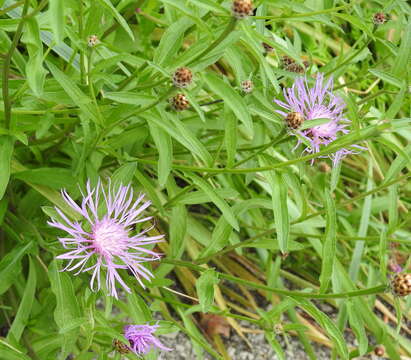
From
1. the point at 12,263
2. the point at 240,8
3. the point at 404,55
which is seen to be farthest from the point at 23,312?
the point at 404,55

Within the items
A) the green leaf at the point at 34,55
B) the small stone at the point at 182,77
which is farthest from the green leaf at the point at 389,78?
the green leaf at the point at 34,55

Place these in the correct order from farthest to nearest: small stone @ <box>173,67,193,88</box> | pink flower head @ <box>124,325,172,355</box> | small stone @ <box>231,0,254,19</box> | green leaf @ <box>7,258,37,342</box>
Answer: green leaf @ <box>7,258,37,342</box> → pink flower head @ <box>124,325,172,355</box> → small stone @ <box>173,67,193,88</box> → small stone @ <box>231,0,254,19</box>

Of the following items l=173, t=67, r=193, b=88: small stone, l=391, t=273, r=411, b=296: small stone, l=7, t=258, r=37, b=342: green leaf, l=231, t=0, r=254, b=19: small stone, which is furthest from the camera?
l=7, t=258, r=37, b=342: green leaf

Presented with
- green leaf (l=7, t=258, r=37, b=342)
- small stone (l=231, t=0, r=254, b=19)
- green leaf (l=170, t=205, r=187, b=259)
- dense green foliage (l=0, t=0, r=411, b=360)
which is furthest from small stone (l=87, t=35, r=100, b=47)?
green leaf (l=7, t=258, r=37, b=342)

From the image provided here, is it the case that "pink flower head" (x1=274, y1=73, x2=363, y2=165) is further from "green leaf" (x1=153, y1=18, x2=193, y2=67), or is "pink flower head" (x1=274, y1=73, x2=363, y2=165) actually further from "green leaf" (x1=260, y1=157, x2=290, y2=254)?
"green leaf" (x1=153, y1=18, x2=193, y2=67)

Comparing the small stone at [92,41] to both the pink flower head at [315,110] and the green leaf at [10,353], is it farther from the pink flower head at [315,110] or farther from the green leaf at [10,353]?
the green leaf at [10,353]

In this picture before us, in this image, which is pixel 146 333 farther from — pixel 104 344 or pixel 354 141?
pixel 354 141

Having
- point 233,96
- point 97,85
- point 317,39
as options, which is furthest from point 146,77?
point 317,39

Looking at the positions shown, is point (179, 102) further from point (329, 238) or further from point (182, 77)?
point (329, 238)

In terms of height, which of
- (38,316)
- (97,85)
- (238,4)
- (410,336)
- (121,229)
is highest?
(238,4)
